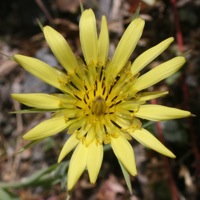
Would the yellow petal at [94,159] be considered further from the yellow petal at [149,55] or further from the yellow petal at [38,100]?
the yellow petal at [149,55]

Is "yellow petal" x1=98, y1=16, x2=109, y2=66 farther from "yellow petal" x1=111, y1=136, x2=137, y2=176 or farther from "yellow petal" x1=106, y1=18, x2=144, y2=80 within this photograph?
"yellow petal" x1=111, y1=136, x2=137, y2=176

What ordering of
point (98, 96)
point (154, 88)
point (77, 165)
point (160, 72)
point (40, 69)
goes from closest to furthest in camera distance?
point (77, 165) → point (40, 69) → point (160, 72) → point (98, 96) → point (154, 88)

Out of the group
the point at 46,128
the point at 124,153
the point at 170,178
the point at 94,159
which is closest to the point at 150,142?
the point at 124,153

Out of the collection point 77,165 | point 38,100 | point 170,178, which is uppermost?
point 38,100

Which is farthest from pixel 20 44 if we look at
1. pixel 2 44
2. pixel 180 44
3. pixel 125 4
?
pixel 180 44

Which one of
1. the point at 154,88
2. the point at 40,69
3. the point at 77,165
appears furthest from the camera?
the point at 154,88

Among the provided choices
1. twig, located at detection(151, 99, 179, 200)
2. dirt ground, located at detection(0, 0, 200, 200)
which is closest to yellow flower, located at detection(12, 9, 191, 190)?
twig, located at detection(151, 99, 179, 200)

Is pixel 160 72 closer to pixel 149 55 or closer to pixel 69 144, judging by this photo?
pixel 149 55
